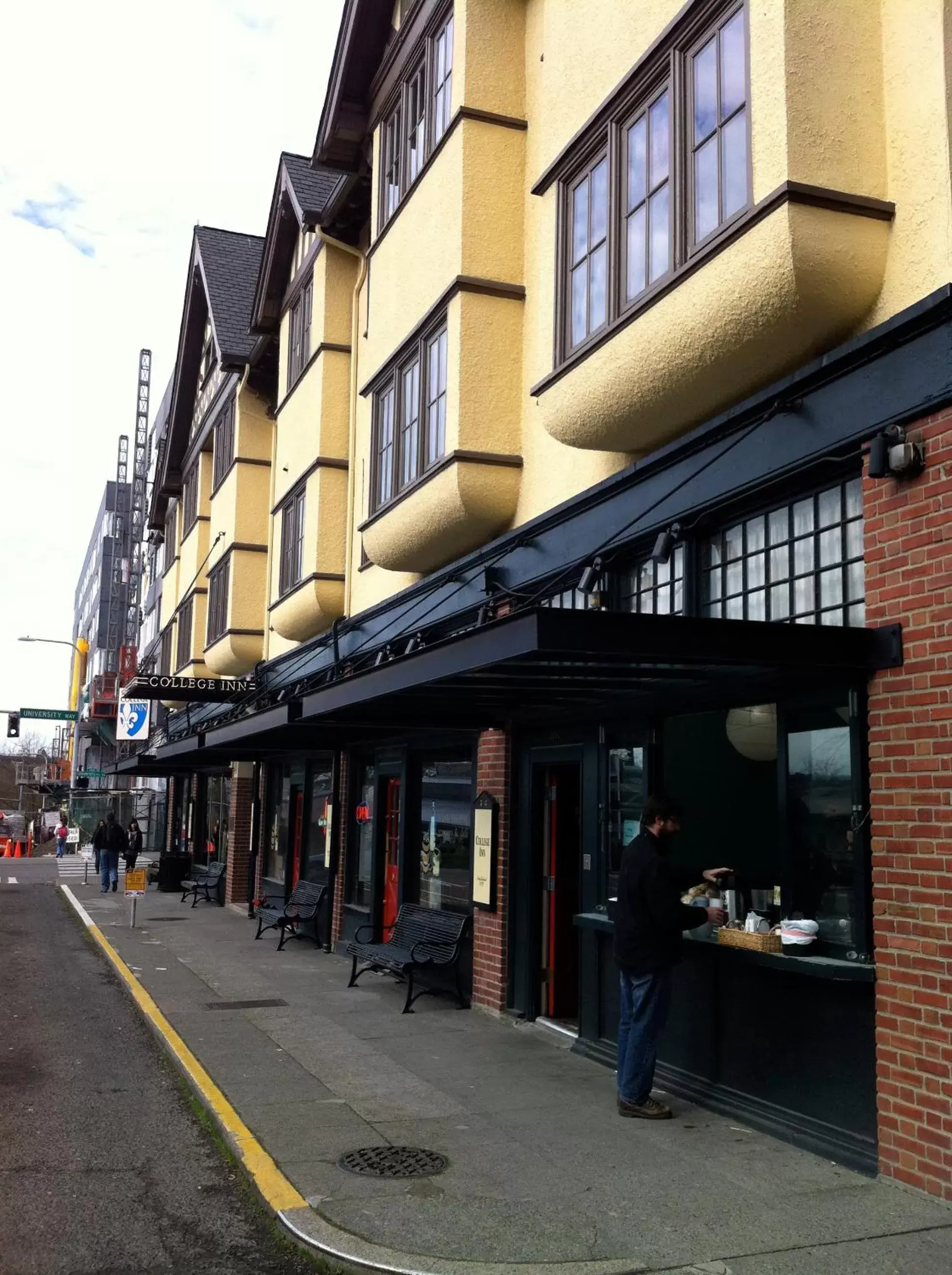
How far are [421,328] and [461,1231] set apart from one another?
29.6 ft

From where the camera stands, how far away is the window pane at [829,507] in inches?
271

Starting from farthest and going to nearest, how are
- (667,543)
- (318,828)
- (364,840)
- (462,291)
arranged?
1. (318,828)
2. (364,840)
3. (462,291)
4. (667,543)

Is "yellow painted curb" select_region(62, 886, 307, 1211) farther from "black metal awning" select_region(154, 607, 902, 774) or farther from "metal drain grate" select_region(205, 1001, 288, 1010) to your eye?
"black metal awning" select_region(154, 607, 902, 774)

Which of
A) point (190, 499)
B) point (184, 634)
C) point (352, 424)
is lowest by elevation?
point (184, 634)

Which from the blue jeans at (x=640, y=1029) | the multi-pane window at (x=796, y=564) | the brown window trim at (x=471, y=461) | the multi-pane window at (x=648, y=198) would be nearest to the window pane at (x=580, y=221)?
the multi-pane window at (x=648, y=198)

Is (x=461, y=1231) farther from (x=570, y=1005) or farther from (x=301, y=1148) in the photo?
(x=570, y=1005)

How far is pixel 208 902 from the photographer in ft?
77.3

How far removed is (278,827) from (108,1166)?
45.3ft

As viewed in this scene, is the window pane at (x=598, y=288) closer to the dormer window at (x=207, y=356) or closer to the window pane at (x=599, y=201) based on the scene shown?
the window pane at (x=599, y=201)

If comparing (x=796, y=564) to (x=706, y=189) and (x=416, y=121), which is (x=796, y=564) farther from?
(x=416, y=121)

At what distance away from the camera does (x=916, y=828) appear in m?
5.85

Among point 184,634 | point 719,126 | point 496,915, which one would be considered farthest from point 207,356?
point 719,126

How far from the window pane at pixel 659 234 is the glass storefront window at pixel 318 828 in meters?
10.4

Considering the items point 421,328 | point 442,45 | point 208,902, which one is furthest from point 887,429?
point 208,902
